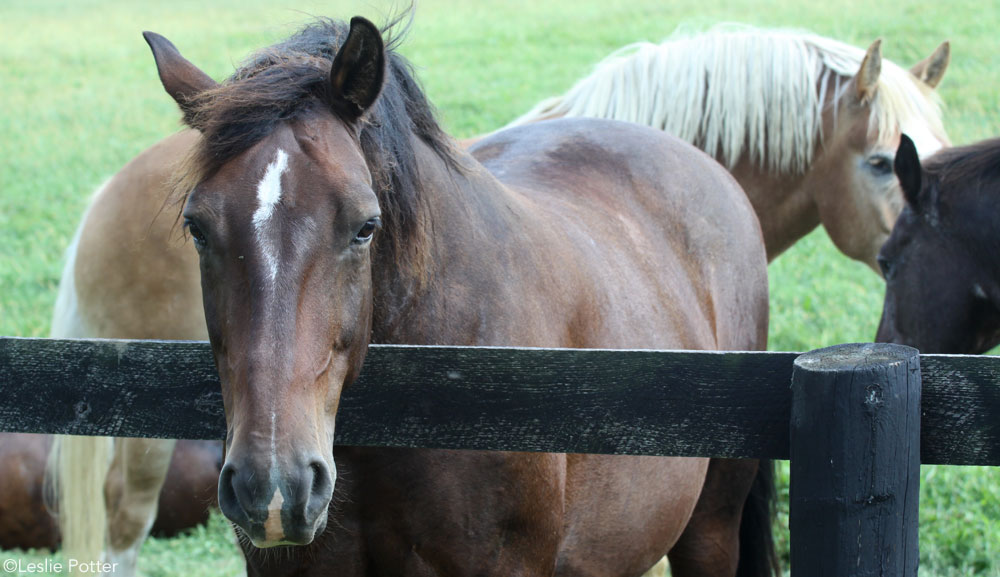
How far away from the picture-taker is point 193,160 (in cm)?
186

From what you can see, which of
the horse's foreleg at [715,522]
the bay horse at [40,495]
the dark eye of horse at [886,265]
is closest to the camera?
the horse's foreleg at [715,522]

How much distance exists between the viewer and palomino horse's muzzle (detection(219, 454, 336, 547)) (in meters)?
1.54

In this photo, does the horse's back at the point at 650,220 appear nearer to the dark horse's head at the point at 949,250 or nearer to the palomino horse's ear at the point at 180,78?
the dark horse's head at the point at 949,250

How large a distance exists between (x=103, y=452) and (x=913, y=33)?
15.4 meters

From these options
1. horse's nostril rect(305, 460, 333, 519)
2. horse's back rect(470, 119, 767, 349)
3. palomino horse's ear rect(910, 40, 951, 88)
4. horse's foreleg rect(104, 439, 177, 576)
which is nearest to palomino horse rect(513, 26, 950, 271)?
palomino horse's ear rect(910, 40, 951, 88)

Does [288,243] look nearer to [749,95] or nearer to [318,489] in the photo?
[318,489]

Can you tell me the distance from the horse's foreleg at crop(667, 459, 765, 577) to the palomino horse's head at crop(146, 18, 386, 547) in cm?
182

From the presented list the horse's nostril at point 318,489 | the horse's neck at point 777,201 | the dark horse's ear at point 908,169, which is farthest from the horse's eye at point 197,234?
the horse's neck at point 777,201

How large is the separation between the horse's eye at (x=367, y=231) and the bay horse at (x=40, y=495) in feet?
10.9

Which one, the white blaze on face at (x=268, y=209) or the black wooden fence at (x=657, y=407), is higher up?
the white blaze on face at (x=268, y=209)

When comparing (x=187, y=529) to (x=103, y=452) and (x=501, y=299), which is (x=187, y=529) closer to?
(x=103, y=452)

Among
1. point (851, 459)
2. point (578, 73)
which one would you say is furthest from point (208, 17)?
point (851, 459)

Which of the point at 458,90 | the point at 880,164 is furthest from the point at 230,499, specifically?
the point at 458,90

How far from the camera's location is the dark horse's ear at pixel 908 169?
10.4 ft
